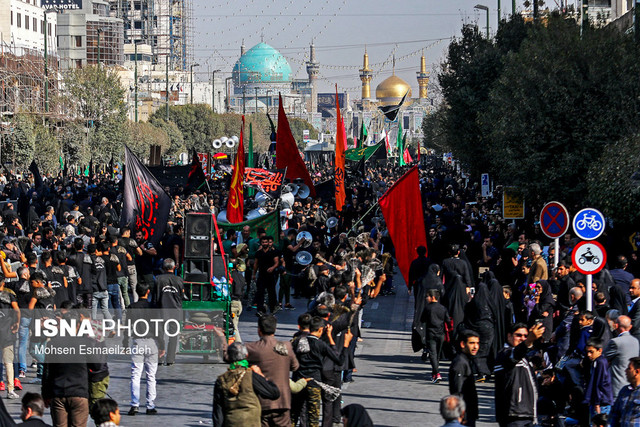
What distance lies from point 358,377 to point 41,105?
178 feet

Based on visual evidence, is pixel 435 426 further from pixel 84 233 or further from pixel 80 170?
pixel 80 170

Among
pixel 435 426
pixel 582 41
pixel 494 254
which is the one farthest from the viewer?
pixel 582 41

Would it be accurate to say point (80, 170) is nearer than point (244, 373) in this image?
No

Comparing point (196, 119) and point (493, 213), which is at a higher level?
point (196, 119)

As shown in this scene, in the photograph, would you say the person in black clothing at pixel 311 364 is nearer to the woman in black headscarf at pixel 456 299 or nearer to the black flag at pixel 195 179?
the woman in black headscarf at pixel 456 299

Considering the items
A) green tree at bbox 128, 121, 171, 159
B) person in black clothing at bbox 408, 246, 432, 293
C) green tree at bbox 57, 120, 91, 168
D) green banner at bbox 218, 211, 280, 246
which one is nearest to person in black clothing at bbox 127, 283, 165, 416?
person in black clothing at bbox 408, 246, 432, 293

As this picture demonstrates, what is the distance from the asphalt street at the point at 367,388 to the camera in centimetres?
1106

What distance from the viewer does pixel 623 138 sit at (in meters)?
21.7

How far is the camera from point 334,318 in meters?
11.1

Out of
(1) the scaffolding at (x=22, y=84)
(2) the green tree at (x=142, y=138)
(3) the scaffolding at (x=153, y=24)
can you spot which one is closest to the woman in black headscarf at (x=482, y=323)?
(1) the scaffolding at (x=22, y=84)

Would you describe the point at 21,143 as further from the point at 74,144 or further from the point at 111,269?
the point at 111,269

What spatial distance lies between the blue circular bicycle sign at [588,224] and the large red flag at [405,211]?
98.9 inches

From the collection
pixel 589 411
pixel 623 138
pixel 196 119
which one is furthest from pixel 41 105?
pixel 589 411

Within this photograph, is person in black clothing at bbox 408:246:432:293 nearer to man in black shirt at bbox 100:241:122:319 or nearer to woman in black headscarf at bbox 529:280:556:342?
woman in black headscarf at bbox 529:280:556:342
